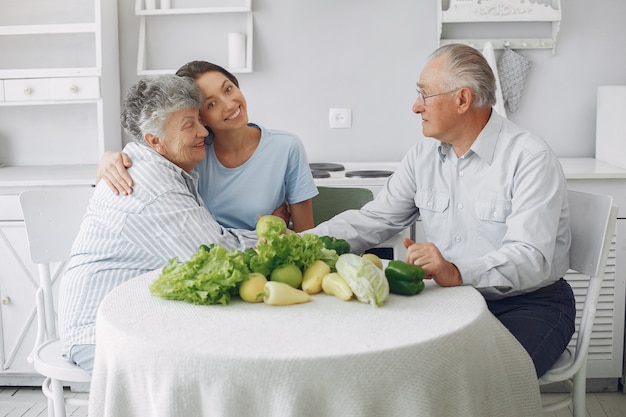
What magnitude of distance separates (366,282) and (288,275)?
0.19 m

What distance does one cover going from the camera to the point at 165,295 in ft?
5.63

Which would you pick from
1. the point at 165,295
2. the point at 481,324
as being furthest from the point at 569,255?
the point at 165,295

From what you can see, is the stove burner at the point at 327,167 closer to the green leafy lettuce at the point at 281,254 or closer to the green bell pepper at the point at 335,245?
the green bell pepper at the point at 335,245

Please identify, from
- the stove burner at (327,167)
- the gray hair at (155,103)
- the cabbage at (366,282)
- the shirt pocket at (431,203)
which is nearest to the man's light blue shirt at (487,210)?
the shirt pocket at (431,203)

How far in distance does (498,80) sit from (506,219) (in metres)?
1.68

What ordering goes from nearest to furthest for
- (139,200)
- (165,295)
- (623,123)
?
(165,295) → (139,200) → (623,123)

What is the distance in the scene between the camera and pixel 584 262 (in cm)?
220

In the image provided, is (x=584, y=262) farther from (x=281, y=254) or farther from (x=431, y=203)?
(x=281, y=254)

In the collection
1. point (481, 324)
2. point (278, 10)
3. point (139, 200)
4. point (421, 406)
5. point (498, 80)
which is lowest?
point (421, 406)

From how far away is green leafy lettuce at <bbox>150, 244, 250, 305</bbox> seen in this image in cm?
167

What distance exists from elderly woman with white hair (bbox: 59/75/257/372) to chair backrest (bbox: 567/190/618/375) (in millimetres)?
925

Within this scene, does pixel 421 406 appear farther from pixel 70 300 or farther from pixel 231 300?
pixel 70 300

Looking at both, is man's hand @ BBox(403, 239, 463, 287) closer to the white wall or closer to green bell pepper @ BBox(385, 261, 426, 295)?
green bell pepper @ BBox(385, 261, 426, 295)

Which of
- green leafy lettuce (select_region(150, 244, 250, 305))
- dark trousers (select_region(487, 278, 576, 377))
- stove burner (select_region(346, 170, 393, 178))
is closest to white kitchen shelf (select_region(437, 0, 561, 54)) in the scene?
stove burner (select_region(346, 170, 393, 178))
